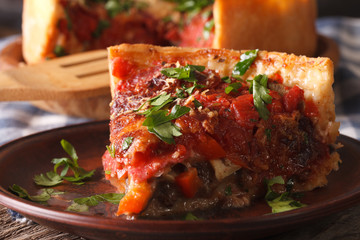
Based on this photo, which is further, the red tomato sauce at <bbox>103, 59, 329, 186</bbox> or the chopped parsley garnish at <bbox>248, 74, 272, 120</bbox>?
the chopped parsley garnish at <bbox>248, 74, 272, 120</bbox>

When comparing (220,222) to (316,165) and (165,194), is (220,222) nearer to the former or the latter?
(165,194)

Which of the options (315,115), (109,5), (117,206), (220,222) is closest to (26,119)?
(109,5)

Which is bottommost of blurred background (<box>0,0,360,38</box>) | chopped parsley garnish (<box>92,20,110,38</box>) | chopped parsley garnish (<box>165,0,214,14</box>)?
blurred background (<box>0,0,360,38</box>)

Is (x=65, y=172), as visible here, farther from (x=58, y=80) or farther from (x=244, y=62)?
(x=58, y=80)

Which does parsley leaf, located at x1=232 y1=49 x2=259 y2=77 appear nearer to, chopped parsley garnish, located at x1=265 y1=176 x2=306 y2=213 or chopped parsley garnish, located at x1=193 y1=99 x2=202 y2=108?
chopped parsley garnish, located at x1=193 y1=99 x2=202 y2=108

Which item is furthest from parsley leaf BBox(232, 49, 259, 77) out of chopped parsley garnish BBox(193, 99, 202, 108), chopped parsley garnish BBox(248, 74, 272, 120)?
chopped parsley garnish BBox(193, 99, 202, 108)

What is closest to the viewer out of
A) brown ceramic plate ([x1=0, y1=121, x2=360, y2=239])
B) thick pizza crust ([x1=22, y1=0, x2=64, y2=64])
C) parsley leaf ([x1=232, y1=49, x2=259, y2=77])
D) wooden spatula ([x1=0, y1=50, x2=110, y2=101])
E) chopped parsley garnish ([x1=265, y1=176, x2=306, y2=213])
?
brown ceramic plate ([x1=0, y1=121, x2=360, y2=239])

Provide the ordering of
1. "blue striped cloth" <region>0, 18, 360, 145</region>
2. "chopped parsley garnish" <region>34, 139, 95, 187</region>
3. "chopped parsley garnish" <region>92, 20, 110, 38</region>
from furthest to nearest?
"chopped parsley garnish" <region>92, 20, 110, 38</region> → "blue striped cloth" <region>0, 18, 360, 145</region> → "chopped parsley garnish" <region>34, 139, 95, 187</region>
